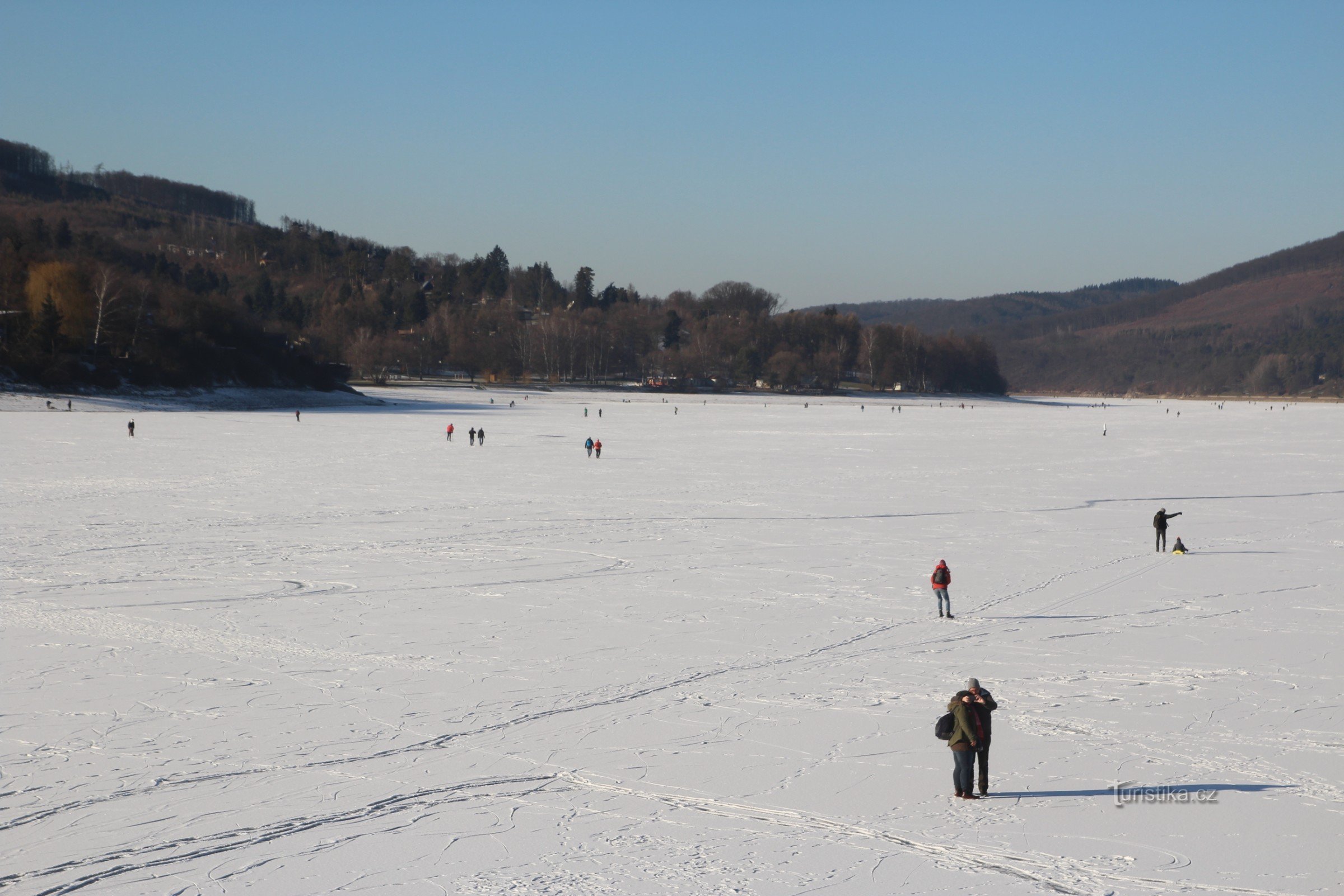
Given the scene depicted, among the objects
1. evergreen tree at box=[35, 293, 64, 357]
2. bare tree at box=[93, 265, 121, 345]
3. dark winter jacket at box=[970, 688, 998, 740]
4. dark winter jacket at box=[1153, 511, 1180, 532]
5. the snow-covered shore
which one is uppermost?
bare tree at box=[93, 265, 121, 345]

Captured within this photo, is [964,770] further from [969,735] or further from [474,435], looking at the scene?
[474,435]

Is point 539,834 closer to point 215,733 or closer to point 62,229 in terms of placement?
point 215,733

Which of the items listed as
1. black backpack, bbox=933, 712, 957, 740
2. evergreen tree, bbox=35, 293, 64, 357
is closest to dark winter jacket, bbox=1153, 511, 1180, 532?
black backpack, bbox=933, 712, 957, 740

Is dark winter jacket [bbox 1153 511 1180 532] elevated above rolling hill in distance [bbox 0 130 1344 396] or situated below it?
below

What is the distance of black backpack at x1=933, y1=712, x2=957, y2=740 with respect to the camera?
6.83 meters

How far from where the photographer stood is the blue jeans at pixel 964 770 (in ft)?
22.1

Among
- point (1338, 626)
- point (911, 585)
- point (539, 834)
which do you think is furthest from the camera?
point (911, 585)

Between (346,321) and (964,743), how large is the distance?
12215 centimetres

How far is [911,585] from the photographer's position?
13773mm

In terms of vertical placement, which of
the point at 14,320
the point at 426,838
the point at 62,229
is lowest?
the point at 426,838

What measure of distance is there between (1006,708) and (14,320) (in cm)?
6365

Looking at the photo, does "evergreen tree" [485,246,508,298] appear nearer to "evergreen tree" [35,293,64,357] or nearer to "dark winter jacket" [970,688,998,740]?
"evergreen tree" [35,293,64,357]

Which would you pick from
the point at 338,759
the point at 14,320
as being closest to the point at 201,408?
the point at 14,320

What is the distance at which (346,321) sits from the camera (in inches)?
4761
